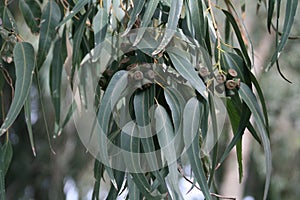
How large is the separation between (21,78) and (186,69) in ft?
0.87

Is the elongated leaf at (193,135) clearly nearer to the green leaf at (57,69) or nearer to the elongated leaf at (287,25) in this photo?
the elongated leaf at (287,25)

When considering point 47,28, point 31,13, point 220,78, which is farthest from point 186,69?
point 31,13

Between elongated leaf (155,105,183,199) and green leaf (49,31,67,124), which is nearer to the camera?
elongated leaf (155,105,183,199)

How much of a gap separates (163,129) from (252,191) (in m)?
3.99

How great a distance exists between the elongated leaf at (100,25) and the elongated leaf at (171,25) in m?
0.18

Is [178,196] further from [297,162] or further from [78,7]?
[297,162]

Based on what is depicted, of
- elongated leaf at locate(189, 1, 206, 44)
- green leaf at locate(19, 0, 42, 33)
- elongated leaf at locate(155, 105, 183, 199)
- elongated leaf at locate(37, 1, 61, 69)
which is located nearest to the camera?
elongated leaf at locate(155, 105, 183, 199)

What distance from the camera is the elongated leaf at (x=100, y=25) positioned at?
1.09 meters

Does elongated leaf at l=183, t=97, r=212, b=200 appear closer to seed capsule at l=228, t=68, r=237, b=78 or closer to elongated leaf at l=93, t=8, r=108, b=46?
seed capsule at l=228, t=68, r=237, b=78

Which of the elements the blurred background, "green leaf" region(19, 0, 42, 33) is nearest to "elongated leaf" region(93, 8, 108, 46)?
"green leaf" region(19, 0, 42, 33)

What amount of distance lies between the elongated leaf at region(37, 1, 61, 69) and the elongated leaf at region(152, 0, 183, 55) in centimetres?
41

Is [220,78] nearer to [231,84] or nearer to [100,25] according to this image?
[231,84]

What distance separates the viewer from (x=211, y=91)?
0.95 metres

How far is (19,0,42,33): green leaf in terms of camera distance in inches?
57.2
